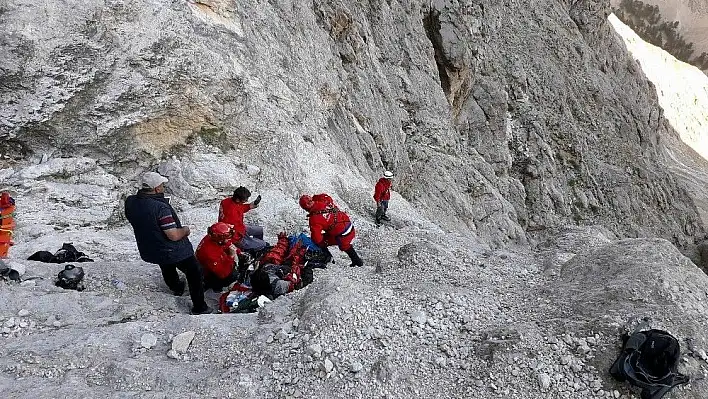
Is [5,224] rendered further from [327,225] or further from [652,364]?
[652,364]

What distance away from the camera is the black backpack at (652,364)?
13.5 feet

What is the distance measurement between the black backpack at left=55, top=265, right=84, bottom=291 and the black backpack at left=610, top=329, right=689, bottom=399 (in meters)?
5.75

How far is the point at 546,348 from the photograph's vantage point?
184 inches

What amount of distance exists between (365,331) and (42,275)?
411 centimetres

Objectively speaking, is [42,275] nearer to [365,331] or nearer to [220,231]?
[220,231]

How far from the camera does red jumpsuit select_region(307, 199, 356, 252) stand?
7.74m

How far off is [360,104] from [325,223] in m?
11.7

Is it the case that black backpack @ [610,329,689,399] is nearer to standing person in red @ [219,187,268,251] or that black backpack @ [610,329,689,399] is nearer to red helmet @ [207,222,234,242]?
red helmet @ [207,222,234,242]

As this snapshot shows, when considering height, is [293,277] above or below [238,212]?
above

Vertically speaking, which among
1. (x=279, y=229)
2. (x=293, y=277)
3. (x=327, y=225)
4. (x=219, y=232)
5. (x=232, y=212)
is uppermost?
(x=327, y=225)

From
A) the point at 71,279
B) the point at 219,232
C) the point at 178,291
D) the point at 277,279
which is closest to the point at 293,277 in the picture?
the point at 277,279

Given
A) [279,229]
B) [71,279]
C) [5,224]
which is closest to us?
[71,279]

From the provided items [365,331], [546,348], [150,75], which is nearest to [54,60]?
[150,75]

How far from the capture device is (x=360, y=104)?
1886 cm
